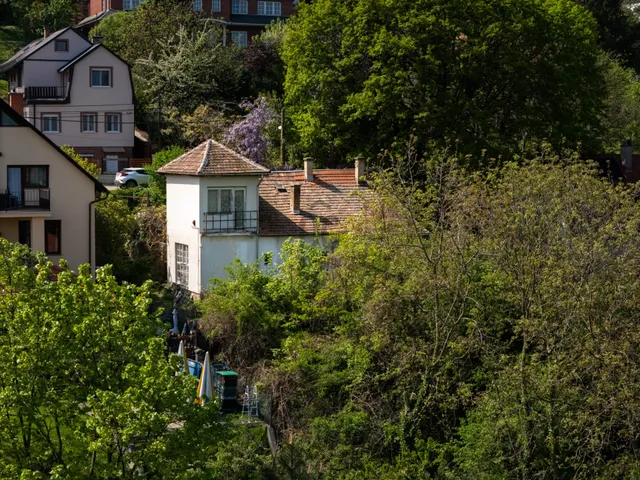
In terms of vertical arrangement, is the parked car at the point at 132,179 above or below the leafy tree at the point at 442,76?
below

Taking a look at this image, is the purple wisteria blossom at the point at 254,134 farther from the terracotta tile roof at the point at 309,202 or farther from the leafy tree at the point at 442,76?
the terracotta tile roof at the point at 309,202

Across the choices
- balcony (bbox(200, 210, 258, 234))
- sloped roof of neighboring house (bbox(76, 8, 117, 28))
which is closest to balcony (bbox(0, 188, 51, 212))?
balcony (bbox(200, 210, 258, 234))

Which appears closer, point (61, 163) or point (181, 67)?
point (61, 163)

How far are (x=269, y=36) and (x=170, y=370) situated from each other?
44012 mm

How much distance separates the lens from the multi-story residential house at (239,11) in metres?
70.1

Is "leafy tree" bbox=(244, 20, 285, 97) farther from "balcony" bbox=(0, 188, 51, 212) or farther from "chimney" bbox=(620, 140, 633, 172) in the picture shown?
"balcony" bbox=(0, 188, 51, 212)

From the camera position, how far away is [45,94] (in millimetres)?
55469

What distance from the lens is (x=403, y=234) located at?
2988 cm

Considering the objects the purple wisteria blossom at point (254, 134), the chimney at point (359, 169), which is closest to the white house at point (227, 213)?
the chimney at point (359, 169)

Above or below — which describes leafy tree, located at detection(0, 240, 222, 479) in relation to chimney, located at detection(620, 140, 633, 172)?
below

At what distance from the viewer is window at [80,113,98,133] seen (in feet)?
182

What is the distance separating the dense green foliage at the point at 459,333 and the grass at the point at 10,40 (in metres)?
41.1

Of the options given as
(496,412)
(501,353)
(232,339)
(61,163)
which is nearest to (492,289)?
(501,353)

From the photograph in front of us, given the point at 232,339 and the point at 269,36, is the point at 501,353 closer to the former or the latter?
the point at 232,339
